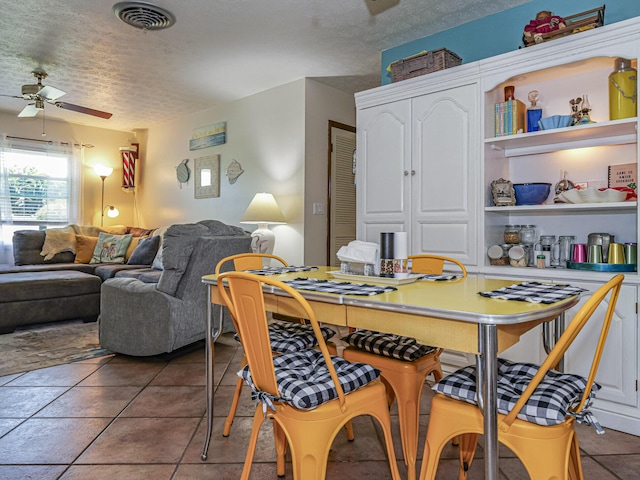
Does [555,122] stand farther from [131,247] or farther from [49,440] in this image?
[131,247]

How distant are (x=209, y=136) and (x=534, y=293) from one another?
15.9 feet

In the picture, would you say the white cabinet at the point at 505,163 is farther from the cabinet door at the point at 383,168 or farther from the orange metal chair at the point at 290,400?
the orange metal chair at the point at 290,400

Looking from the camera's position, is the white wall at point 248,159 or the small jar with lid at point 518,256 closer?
the small jar with lid at point 518,256

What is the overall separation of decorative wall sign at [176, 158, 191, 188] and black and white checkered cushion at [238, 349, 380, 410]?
4797 mm

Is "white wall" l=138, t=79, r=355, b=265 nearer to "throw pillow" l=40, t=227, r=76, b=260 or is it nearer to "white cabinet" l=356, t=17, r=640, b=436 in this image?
"white cabinet" l=356, t=17, r=640, b=436

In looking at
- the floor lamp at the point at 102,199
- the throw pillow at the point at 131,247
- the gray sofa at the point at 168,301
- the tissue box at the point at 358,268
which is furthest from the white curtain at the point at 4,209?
the tissue box at the point at 358,268

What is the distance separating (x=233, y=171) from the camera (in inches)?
202

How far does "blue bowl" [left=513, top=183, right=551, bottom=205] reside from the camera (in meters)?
2.61

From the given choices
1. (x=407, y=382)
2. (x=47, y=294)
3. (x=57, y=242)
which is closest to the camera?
(x=407, y=382)

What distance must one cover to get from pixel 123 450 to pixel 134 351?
1.28m

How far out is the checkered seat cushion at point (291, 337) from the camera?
1762 millimetres

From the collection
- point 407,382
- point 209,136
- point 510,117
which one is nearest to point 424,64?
point 510,117

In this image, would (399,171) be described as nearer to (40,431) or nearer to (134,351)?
(134,351)

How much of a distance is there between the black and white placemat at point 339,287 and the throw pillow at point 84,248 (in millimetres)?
4831
